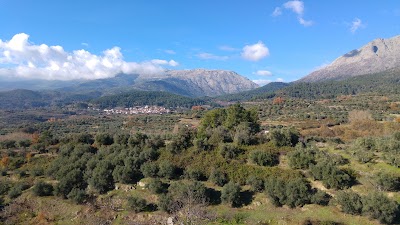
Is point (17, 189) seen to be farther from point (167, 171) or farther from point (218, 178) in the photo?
point (218, 178)

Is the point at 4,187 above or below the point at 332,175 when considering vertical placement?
below

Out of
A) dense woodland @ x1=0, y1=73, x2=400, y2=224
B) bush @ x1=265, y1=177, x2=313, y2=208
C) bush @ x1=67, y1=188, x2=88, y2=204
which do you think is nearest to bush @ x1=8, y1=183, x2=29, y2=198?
dense woodland @ x1=0, y1=73, x2=400, y2=224

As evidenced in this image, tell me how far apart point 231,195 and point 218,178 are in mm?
2797

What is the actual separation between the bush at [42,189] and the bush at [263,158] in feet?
61.9

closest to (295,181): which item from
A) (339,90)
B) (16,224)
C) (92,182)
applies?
(92,182)

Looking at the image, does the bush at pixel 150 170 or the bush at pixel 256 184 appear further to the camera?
the bush at pixel 150 170

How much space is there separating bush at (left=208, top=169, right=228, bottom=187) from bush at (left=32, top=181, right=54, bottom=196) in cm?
1478

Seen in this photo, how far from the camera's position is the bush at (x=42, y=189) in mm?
26453

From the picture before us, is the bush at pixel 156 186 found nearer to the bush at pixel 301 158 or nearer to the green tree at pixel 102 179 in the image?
the green tree at pixel 102 179

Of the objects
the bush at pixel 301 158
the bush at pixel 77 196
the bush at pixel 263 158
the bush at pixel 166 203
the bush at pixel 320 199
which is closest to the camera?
the bush at pixel 320 199

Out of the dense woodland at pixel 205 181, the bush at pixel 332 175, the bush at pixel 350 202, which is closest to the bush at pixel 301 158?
the dense woodland at pixel 205 181

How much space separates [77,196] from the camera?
Result: 82.2 feet

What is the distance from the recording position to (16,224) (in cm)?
2331

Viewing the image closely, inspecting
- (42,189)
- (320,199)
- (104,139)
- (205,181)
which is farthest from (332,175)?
(104,139)
